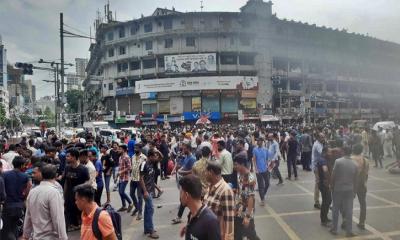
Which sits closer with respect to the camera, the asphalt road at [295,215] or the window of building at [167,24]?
the asphalt road at [295,215]

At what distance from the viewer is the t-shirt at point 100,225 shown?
3.17 m

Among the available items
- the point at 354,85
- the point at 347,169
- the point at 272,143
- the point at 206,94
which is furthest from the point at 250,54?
the point at 347,169

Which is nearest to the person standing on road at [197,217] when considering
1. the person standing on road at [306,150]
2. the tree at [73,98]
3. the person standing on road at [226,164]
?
the person standing on road at [226,164]

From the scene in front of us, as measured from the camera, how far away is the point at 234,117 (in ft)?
156

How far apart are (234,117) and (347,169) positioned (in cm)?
4160

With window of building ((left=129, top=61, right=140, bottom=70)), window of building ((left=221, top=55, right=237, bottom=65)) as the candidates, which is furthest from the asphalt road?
window of building ((left=129, top=61, right=140, bottom=70))

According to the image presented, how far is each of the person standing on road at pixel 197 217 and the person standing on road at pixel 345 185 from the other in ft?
13.2

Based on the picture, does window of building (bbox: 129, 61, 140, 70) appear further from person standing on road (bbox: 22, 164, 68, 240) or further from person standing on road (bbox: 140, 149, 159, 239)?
person standing on road (bbox: 22, 164, 68, 240)

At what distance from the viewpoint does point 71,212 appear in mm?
7047

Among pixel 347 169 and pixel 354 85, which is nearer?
pixel 347 169

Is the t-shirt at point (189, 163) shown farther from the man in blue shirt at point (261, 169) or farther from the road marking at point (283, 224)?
the road marking at point (283, 224)

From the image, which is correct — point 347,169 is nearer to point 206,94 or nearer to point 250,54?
point 206,94

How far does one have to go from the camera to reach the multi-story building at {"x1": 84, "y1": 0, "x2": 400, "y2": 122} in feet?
154

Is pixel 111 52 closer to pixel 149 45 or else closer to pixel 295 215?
pixel 149 45
